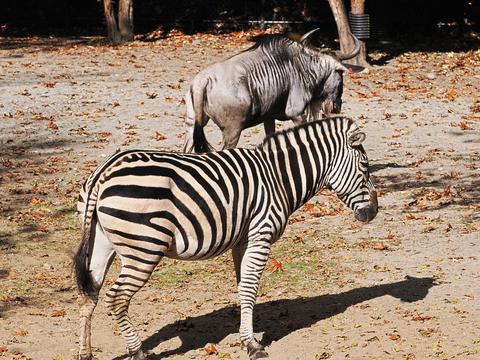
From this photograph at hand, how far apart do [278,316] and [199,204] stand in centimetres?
181

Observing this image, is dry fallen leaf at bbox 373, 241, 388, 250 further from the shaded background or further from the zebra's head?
the shaded background

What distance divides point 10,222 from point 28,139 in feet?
15.0

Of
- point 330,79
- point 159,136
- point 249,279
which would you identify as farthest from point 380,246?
point 159,136

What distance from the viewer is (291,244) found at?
10984mm

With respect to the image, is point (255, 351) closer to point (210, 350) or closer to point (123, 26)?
point (210, 350)

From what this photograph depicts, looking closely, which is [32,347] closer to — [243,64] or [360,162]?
[360,162]

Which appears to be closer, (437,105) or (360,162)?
(360,162)

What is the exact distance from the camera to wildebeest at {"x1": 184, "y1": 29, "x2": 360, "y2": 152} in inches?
483

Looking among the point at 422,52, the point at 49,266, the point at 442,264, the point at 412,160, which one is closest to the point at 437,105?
the point at 412,160

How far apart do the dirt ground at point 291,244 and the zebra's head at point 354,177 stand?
0.95 meters

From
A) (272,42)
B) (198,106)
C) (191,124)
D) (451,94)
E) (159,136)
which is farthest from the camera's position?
(451,94)

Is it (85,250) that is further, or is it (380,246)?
(380,246)

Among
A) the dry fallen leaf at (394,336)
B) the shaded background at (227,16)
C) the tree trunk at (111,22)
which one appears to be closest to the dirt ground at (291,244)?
the dry fallen leaf at (394,336)

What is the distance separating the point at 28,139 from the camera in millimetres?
16219
